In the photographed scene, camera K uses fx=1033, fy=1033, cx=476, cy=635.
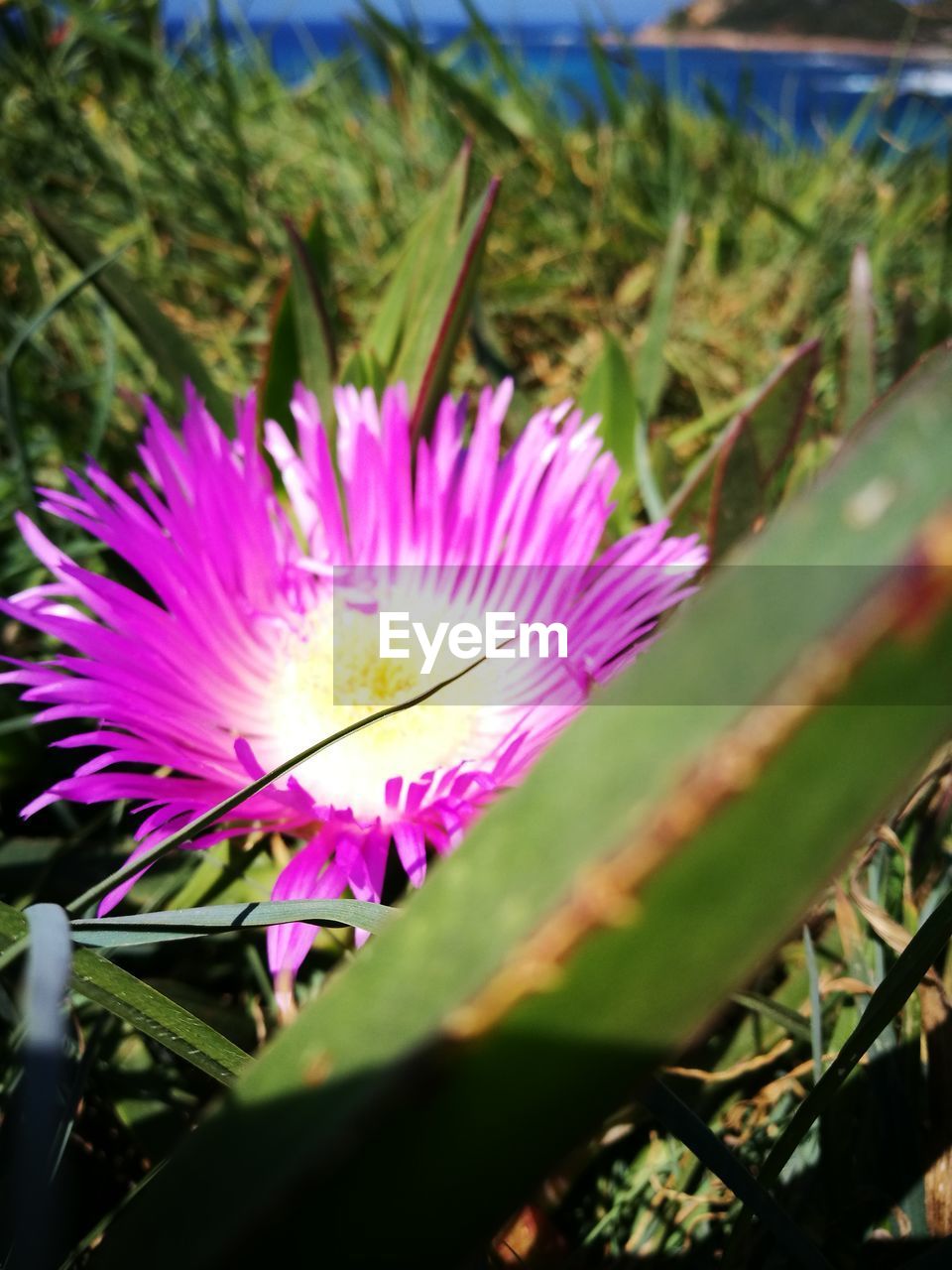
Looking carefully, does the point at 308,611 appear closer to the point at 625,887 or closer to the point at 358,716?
the point at 358,716

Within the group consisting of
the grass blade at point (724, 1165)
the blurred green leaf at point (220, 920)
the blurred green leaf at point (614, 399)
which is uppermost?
the blurred green leaf at point (614, 399)

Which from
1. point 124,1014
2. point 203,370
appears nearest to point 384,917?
point 124,1014

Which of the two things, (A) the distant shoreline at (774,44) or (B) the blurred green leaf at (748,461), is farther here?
(A) the distant shoreline at (774,44)

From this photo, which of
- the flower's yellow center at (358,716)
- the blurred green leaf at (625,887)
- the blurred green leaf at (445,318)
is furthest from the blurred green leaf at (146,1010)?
the blurred green leaf at (445,318)

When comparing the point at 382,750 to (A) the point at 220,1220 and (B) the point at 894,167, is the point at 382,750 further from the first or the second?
(B) the point at 894,167

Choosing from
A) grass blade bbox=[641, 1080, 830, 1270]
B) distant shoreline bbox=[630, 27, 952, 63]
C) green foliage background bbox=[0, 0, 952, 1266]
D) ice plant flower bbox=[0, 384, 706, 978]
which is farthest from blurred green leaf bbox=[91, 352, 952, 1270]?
distant shoreline bbox=[630, 27, 952, 63]

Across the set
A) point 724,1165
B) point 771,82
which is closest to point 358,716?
point 724,1165

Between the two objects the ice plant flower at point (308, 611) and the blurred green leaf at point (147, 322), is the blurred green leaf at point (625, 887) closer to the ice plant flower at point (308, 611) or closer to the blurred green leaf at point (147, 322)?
the ice plant flower at point (308, 611)
